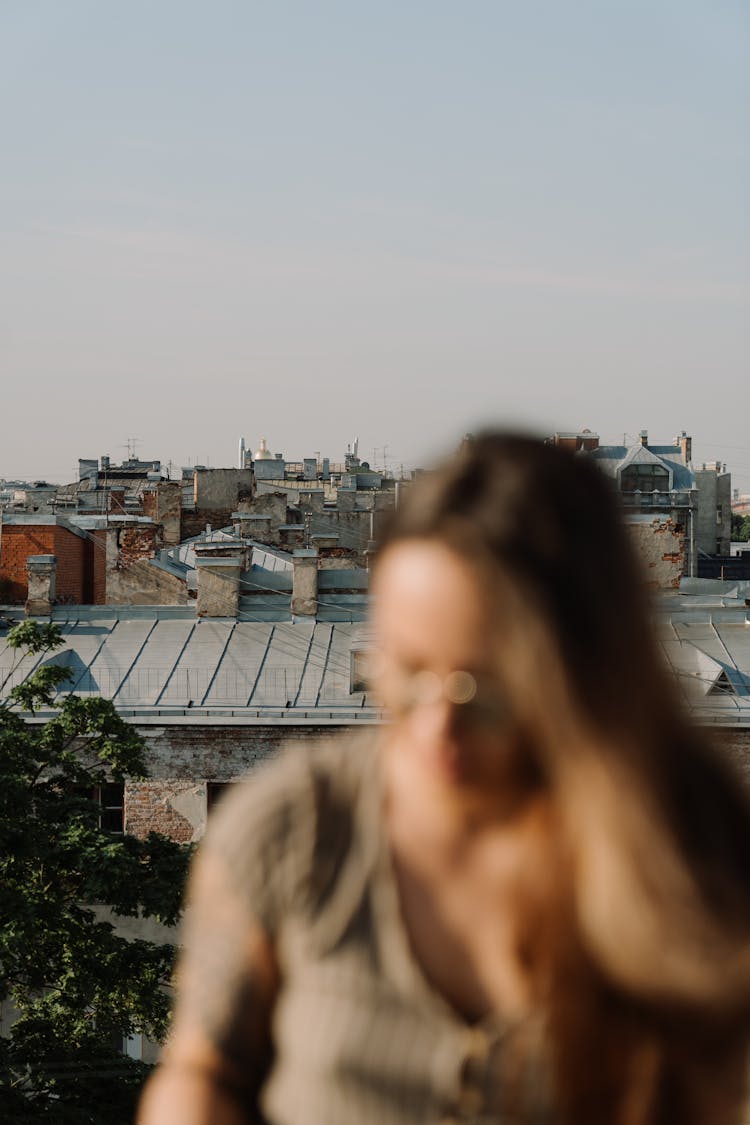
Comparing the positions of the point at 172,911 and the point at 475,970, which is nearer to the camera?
the point at 475,970

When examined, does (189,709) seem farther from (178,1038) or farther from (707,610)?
(178,1038)

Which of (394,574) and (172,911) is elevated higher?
(394,574)

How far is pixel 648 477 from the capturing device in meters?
46.3

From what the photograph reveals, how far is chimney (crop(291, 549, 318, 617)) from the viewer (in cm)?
2252

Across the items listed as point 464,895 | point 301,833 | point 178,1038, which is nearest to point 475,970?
point 464,895

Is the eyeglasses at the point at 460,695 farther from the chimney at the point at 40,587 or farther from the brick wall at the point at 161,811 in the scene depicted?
the chimney at the point at 40,587

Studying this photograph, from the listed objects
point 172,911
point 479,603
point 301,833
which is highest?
point 479,603

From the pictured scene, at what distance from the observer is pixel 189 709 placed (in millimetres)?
18641

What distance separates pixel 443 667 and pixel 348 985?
1.18ft

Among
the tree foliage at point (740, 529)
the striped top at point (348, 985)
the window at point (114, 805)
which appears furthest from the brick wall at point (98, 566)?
the tree foliage at point (740, 529)

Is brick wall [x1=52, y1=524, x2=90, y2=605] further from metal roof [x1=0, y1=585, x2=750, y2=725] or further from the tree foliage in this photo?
the tree foliage

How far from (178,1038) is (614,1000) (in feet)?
1.61

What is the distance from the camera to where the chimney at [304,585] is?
73.9 ft

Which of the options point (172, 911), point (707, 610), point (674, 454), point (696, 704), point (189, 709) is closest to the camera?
point (696, 704)
